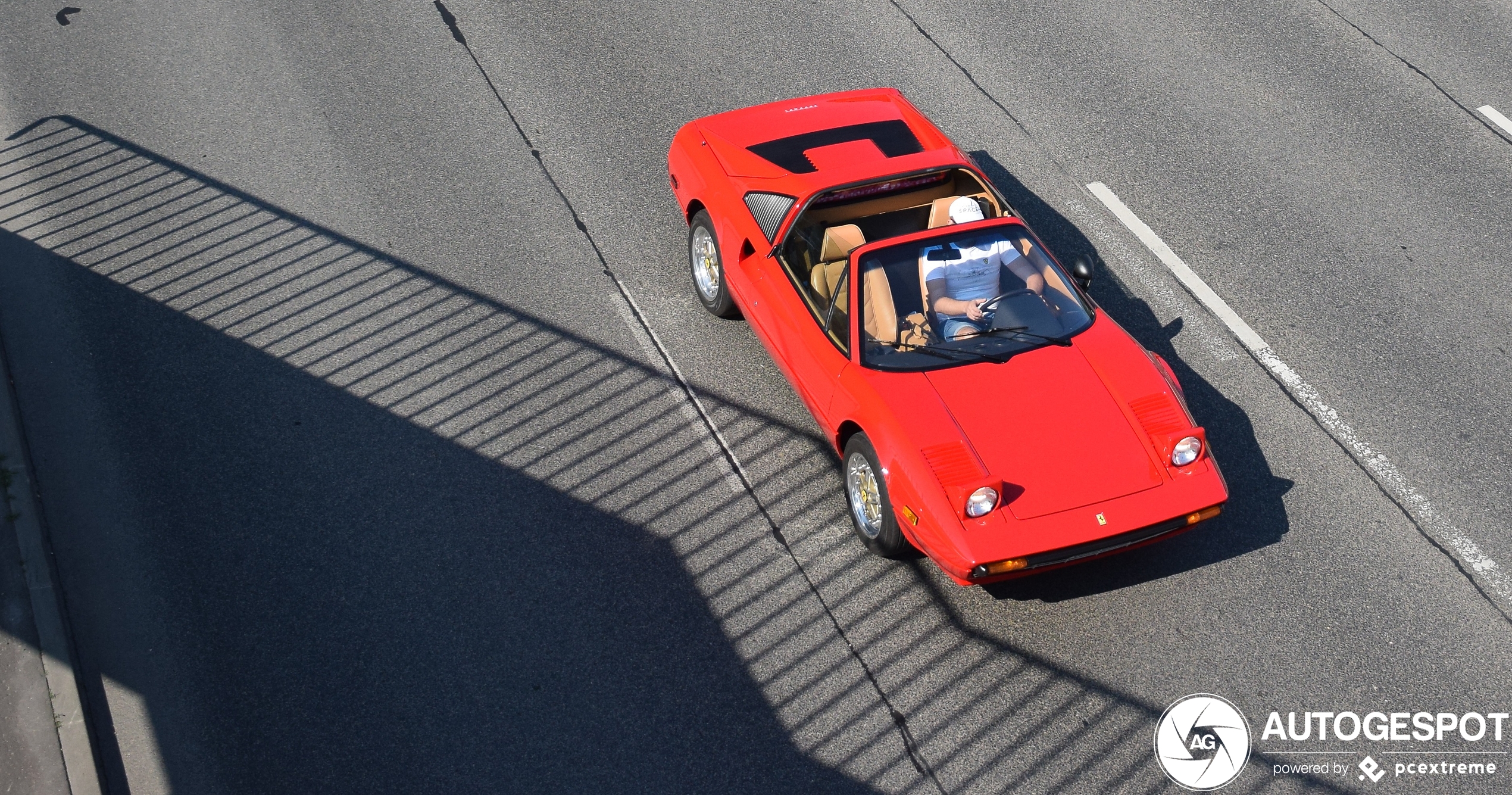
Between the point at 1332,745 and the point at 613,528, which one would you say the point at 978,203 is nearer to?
the point at 613,528

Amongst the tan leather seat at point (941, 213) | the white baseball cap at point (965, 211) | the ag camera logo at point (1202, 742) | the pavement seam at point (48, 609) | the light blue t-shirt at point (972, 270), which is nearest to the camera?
the ag camera logo at point (1202, 742)

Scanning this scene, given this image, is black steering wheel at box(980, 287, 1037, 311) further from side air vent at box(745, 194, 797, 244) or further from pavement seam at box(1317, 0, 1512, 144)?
pavement seam at box(1317, 0, 1512, 144)

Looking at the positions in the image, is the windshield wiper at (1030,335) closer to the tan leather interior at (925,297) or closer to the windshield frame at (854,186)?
the tan leather interior at (925,297)

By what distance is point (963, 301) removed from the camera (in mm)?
6391

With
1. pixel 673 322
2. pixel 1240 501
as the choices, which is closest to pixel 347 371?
pixel 673 322

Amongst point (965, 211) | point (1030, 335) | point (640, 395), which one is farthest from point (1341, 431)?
point (640, 395)

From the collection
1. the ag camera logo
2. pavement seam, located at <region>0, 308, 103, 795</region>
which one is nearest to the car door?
the ag camera logo

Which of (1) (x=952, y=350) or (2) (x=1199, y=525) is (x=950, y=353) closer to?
(1) (x=952, y=350)

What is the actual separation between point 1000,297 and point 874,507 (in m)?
1.33

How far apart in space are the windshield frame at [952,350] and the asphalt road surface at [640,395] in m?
0.92

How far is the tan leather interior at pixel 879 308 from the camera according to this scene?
6.25m

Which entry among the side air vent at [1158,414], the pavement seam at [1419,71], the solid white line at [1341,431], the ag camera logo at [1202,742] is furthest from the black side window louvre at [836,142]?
the pavement seam at [1419,71]

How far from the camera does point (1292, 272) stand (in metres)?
8.02

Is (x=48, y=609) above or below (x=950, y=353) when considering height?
below
